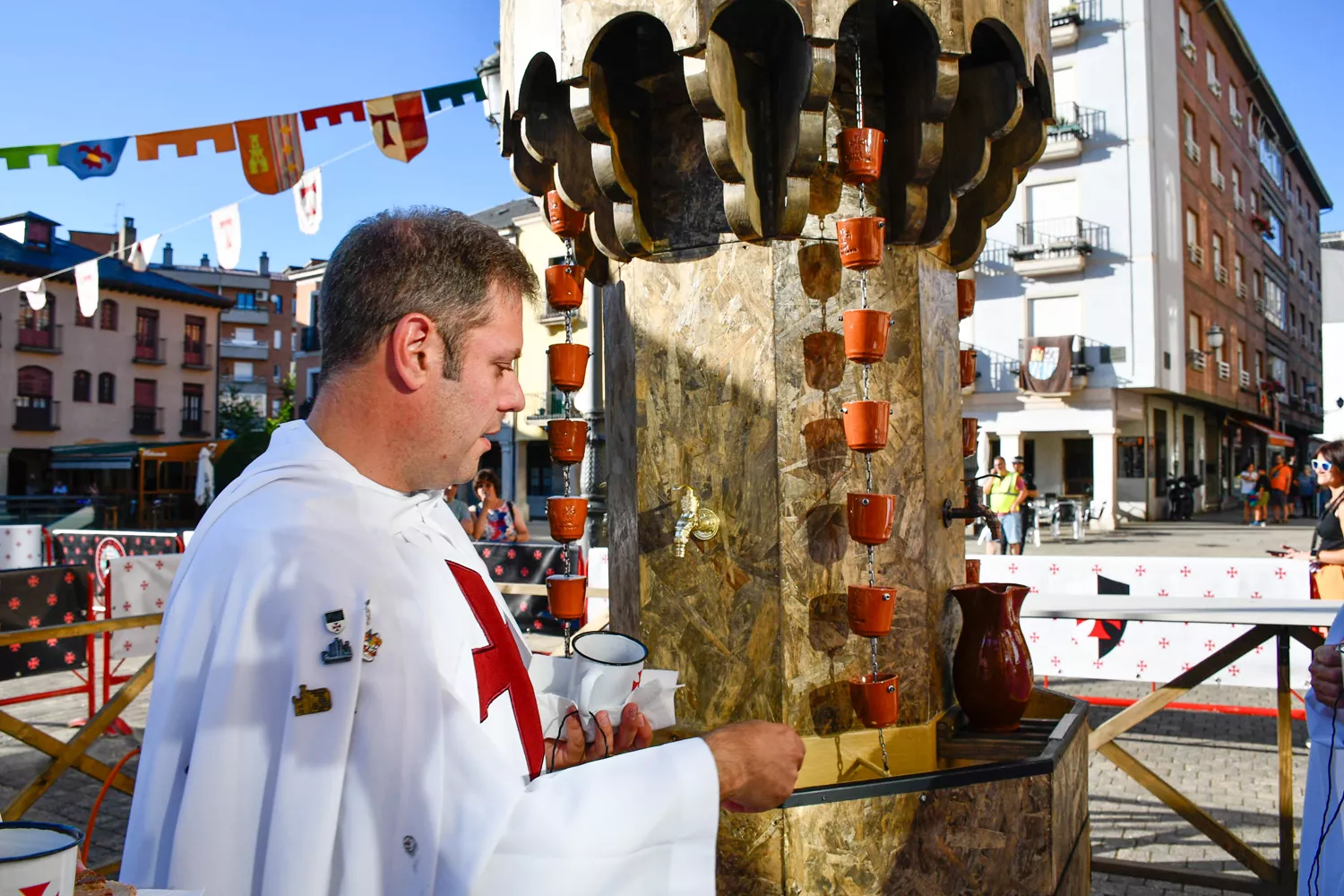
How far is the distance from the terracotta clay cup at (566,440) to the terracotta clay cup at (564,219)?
620 mm

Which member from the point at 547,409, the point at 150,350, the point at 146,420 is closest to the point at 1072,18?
the point at 547,409

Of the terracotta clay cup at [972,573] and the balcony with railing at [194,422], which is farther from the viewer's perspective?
the balcony with railing at [194,422]

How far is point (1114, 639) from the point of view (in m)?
7.23

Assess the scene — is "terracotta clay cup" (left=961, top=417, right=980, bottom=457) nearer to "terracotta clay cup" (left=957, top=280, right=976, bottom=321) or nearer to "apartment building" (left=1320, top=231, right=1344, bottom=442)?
"terracotta clay cup" (left=957, top=280, right=976, bottom=321)

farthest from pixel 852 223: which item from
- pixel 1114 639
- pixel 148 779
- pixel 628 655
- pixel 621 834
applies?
pixel 1114 639

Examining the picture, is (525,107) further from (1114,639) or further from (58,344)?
(58,344)

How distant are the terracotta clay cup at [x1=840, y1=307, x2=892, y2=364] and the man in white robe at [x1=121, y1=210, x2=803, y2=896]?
1.34 metres

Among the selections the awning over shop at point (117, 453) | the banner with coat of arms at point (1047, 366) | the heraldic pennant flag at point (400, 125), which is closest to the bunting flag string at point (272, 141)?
the heraldic pennant flag at point (400, 125)

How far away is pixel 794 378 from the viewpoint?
287 centimetres

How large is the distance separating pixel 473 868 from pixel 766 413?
71.6 inches

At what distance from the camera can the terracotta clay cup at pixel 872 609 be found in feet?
8.68

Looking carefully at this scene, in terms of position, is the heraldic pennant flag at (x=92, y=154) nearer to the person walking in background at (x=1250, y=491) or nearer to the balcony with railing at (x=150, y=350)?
the person walking in background at (x=1250, y=491)

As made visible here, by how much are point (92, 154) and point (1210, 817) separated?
10425 millimetres

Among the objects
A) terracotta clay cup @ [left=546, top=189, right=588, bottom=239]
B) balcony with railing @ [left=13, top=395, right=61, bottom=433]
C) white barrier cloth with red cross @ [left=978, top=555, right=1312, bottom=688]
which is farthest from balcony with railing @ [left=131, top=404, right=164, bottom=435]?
terracotta clay cup @ [left=546, top=189, right=588, bottom=239]
